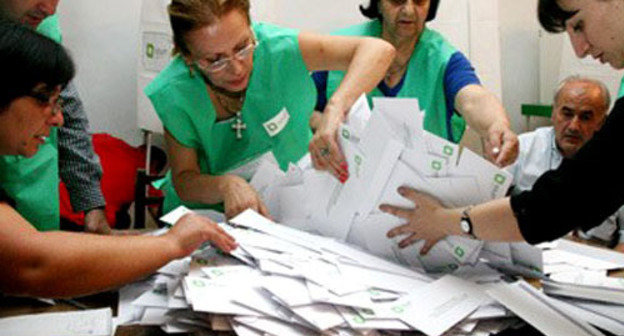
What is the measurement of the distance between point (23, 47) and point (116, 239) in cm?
34

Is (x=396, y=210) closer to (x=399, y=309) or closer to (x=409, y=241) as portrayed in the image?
(x=409, y=241)

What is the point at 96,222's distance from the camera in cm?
150

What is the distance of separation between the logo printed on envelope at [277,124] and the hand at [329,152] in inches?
8.9

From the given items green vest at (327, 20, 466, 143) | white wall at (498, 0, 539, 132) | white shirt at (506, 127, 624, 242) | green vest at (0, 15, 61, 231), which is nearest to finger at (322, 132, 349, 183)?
green vest at (327, 20, 466, 143)

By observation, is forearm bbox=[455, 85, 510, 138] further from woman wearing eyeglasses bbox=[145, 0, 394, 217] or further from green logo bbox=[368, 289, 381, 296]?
green logo bbox=[368, 289, 381, 296]

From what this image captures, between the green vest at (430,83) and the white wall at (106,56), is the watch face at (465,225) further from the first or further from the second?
the white wall at (106,56)

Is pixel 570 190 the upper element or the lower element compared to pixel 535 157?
upper

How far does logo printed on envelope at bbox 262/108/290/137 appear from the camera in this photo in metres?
1.49

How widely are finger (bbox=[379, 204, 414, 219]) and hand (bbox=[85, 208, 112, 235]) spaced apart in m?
0.74

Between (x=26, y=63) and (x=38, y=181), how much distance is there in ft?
1.69

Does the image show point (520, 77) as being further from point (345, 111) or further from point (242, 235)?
point (242, 235)

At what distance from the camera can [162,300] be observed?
3.03ft

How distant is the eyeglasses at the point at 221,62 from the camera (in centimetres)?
135

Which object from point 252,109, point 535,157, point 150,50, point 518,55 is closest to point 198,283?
point 252,109
